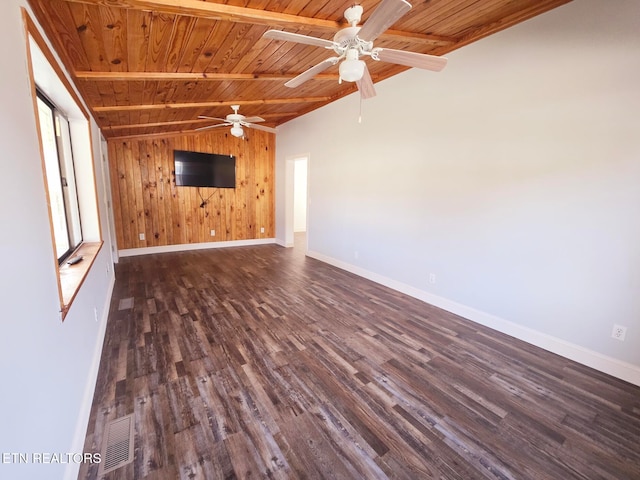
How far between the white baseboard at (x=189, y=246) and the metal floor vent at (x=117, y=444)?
4.67 meters

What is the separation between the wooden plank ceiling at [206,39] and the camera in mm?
1736

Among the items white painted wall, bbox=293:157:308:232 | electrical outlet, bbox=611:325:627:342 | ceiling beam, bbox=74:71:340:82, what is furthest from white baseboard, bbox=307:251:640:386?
white painted wall, bbox=293:157:308:232

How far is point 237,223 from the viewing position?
658 cm

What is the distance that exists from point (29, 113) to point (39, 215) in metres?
0.46

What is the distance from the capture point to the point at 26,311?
3.32 ft

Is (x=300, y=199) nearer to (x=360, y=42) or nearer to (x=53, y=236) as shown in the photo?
(x=360, y=42)

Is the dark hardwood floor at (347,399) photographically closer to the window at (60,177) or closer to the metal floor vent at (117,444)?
the metal floor vent at (117,444)

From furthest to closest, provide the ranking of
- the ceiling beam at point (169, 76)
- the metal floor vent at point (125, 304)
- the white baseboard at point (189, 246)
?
the white baseboard at point (189, 246) < the metal floor vent at point (125, 304) < the ceiling beam at point (169, 76)

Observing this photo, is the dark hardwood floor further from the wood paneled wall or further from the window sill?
the wood paneled wall

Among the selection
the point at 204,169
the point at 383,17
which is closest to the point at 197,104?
the point at 204,169

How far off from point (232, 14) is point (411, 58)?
1.27m

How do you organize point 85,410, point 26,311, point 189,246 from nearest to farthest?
point 26,311 < point 85,410 < point 189,246

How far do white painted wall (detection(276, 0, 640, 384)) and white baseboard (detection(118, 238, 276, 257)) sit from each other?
3.77m

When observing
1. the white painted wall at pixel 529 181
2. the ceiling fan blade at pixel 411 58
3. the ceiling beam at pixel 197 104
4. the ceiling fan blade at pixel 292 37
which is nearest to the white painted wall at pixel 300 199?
the ceiling beam at pixel 197 104
